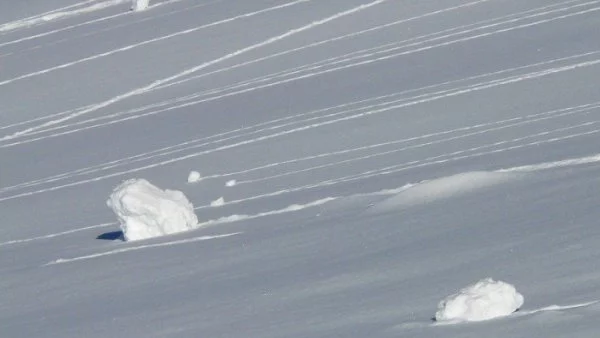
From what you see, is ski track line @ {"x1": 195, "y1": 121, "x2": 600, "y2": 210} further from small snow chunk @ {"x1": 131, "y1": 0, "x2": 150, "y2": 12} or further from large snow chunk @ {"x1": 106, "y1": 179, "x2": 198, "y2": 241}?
small snow chunk @ {"x1": 131, "y1": 0, "x2": 150, "y2": 12}

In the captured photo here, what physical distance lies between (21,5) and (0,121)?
11.4 ft

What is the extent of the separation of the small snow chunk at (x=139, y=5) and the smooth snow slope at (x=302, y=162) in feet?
0.25

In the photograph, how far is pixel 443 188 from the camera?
18.9ft

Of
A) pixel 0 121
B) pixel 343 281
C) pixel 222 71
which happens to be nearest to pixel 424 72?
pixel 222 71

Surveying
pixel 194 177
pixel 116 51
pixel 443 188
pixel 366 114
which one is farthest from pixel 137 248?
pixel 116 51

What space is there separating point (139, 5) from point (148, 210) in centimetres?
739

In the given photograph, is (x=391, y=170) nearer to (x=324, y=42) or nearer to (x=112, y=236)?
(x=112, y=236)

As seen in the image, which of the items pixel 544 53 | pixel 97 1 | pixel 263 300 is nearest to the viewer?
pixel 263 300

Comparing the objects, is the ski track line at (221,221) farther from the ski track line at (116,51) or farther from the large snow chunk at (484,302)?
the ski track line at (116,51)

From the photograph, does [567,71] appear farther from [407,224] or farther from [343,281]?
[343,281]

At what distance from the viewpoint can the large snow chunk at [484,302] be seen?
142 inches

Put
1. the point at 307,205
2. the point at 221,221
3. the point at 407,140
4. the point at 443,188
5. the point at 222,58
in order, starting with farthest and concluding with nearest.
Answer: the point at 222,58, the point at 407,140, the point at 221,221, the point at 307,205, the point at 443,188

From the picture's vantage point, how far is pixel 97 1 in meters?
14.1

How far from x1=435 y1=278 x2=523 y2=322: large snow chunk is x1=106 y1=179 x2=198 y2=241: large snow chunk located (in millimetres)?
2760
